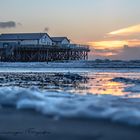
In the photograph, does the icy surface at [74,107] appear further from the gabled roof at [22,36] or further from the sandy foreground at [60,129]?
the gabled roof at [22,36]

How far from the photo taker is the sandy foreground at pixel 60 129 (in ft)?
18.6

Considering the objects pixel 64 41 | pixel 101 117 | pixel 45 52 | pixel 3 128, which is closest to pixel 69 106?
pixel 101 117

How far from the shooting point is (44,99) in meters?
8.49

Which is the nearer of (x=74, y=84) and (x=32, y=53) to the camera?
(x=74, y=84)

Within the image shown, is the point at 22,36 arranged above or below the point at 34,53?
above

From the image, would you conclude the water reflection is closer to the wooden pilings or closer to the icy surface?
the icy surface

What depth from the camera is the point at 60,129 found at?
609 centimetres

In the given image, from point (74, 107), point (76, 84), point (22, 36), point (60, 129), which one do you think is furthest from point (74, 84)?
point (22, 36)

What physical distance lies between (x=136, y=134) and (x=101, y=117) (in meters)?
1.09

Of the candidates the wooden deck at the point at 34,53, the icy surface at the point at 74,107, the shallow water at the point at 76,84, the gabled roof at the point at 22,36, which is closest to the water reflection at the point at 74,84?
the shallow water at the point at 76,84

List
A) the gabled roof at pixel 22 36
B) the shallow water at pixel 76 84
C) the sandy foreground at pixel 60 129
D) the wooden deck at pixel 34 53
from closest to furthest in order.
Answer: the sandy foreground at pixel 60 129
the shallow water at pixel 76 84
the wooden deck at pixel 34 53
the gabled roof at pixel 22 36

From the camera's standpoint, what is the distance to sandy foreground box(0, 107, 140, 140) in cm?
566

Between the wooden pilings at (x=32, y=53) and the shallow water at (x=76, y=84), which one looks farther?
the wooden pilings at (x=32, y=53)

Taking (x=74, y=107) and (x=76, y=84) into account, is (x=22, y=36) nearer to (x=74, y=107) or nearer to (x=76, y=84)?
(x=76, y=84)
